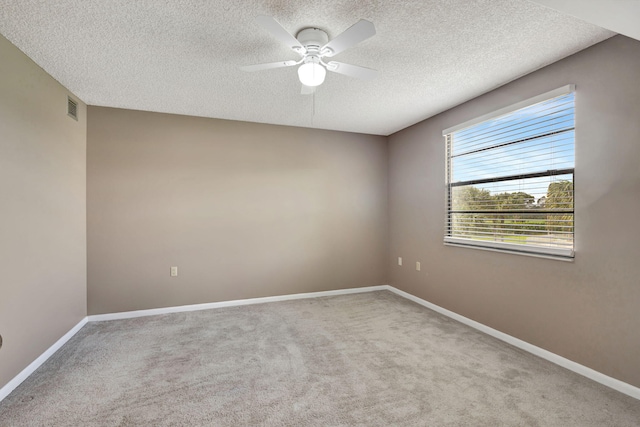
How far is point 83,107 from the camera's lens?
329cm

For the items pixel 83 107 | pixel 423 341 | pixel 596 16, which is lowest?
pixel 423 341

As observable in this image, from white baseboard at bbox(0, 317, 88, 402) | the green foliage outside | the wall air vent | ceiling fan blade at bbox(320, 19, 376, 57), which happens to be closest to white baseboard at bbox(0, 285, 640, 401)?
white baseboard at bbox(0, 317, 88, 402)

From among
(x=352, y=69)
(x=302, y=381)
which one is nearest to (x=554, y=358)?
(x=302, y=381)

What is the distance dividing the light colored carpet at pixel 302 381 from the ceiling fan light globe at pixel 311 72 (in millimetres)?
2212

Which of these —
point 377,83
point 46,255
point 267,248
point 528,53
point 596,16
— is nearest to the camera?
point 596,16

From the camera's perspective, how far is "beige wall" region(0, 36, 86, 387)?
211 cm

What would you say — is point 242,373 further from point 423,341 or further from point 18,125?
point 18,125

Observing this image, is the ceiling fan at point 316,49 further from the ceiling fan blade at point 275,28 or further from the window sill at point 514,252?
the window sill at point 514,252

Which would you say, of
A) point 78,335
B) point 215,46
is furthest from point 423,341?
A: point 78,335

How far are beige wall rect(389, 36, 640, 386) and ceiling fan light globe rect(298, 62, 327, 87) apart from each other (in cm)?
194

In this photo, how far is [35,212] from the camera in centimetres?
243

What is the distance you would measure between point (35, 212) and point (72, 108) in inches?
49.3

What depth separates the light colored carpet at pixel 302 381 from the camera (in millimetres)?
1810

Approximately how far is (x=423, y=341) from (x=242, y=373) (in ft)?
5.55
